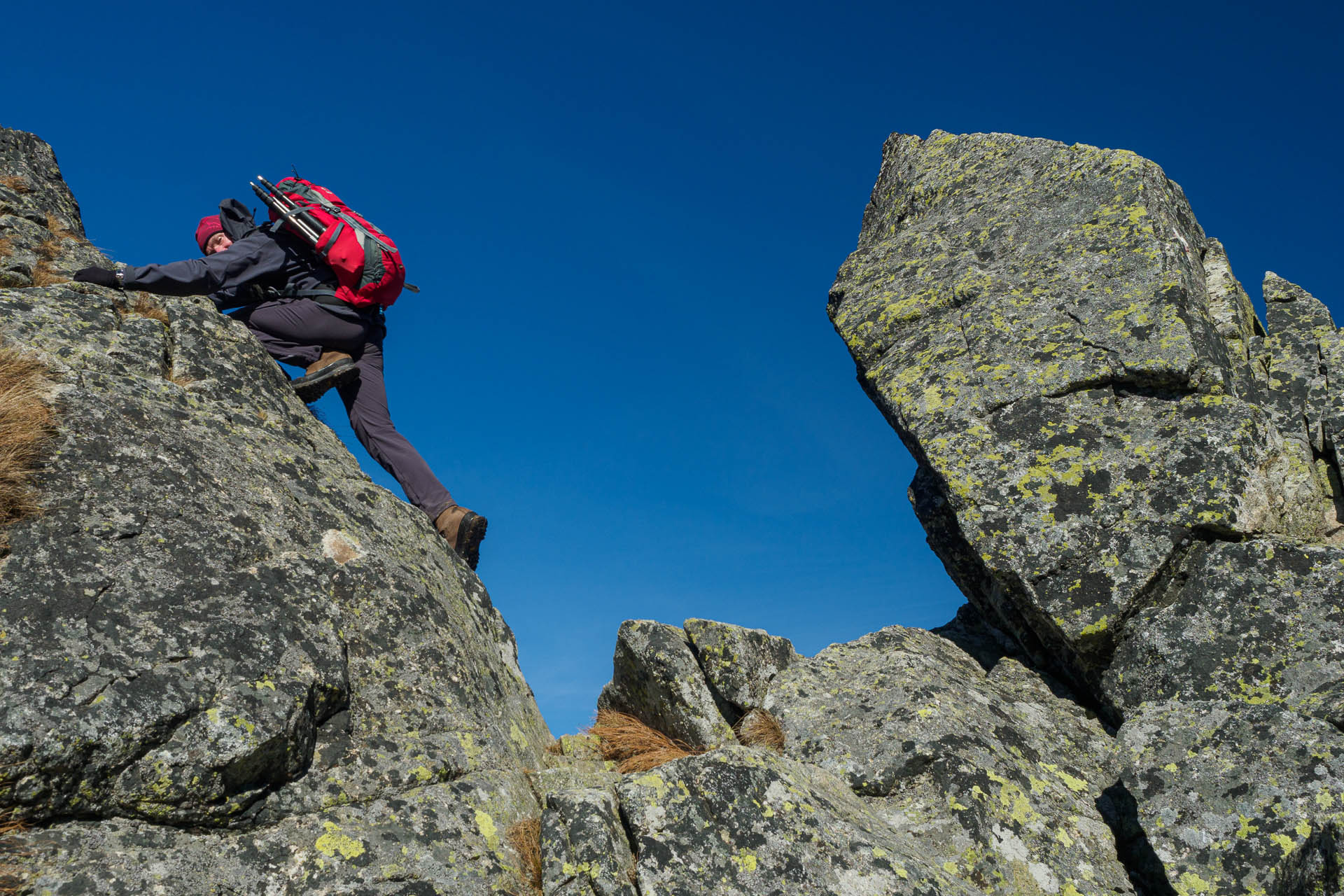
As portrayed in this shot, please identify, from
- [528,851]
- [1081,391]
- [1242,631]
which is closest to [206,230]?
[528,851]

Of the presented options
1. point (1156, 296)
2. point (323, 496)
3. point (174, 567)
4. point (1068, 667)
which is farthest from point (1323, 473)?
point (174, 567)

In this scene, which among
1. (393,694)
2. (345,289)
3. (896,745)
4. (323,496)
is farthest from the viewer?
(345,289)

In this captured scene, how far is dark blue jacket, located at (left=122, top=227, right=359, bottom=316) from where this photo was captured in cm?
1055

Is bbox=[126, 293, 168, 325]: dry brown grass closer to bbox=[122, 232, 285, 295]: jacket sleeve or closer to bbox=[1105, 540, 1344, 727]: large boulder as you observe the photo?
bbox=[122, 232, 285, 295]: jacket sleeve

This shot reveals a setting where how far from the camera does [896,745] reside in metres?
8.34

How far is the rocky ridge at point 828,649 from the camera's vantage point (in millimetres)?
6273

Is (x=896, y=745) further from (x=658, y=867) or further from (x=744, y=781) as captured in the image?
(x=658, y=867)

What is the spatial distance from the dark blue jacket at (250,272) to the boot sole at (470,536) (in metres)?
3.25

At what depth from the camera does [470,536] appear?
10.9 m

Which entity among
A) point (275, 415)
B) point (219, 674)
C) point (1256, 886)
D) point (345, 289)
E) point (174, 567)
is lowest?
point (1256, 886)

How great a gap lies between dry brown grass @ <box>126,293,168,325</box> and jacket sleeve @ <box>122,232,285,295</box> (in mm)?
461

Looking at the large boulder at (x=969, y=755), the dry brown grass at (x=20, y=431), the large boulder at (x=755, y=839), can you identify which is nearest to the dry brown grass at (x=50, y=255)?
the dry brown grass at (x=20, y=431)

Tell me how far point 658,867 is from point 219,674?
11.6 ft

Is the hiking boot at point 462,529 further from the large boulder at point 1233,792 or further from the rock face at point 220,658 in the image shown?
the large boulder at point 1233,792
